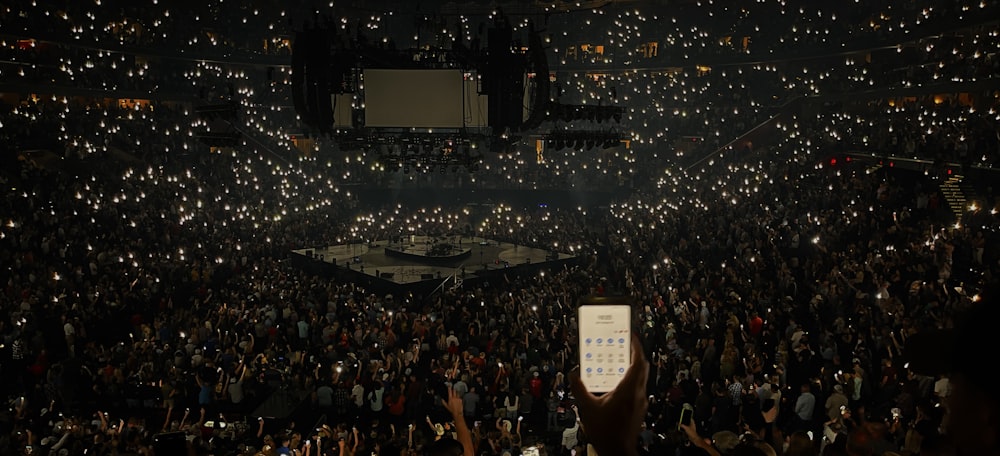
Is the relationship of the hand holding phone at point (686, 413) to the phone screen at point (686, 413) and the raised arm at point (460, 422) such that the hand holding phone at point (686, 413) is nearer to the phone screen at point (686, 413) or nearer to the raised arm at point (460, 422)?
the phone screen at point (686, 413)

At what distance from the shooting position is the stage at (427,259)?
2341 cm

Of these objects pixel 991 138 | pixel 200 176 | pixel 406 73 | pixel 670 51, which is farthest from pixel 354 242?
pixel 670 51

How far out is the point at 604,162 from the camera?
42469 millimetres

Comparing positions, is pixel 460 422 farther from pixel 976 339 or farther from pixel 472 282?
pixel 472 282

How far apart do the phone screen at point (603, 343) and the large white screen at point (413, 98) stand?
16.6 m

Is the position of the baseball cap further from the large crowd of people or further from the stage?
the stage

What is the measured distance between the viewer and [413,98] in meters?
19.9

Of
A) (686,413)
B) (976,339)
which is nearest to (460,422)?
(976,339)

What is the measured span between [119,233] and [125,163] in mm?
7531

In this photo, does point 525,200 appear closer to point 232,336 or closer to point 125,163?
point 125,163

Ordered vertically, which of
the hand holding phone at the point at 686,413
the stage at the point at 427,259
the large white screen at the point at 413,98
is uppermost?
the large white screen at the point at 413,98

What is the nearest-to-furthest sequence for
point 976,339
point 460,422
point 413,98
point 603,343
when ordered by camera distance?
point 976,339 < point 460,422 < point 603,343 < point 413,98

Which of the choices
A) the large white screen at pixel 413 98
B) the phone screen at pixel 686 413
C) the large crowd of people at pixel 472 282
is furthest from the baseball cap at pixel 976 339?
the large white screen at pixel 413 98

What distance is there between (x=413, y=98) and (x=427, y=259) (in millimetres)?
8269
